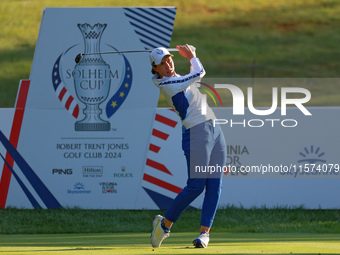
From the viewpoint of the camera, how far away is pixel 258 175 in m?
10.7

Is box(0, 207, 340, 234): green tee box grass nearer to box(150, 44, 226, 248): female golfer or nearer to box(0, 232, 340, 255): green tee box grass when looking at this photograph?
box(0, 232, 340, 255): green tee box grass

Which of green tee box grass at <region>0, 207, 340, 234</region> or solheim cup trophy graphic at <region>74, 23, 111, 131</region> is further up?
solheim cup trophy graphic at <region>74, 23, 111, 131</region>

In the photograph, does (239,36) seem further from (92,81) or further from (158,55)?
(158,55)

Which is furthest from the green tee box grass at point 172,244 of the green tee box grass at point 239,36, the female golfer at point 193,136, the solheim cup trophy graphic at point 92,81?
the green tee box grass at point 239,36

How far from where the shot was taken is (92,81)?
10.8 metres

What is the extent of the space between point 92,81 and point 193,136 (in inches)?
157

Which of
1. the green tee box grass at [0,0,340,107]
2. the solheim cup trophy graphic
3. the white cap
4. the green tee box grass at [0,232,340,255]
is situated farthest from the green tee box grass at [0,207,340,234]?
the green tee box grass at [0,0,340,107]

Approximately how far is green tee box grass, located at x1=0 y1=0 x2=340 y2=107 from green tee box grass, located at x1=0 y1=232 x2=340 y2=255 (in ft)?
43.9

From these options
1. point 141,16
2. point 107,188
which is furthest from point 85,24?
point 107,188

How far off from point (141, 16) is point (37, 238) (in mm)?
3845

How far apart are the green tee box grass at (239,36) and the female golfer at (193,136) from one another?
14.4 metres

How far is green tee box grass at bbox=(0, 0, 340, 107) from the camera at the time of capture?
2545cm

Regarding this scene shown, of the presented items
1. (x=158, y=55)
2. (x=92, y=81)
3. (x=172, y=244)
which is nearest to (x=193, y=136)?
(x=158, y=55)

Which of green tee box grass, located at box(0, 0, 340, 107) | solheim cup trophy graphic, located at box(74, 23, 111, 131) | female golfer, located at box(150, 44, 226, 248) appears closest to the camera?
female golfer, located at box(150, 44, 226, 248)
